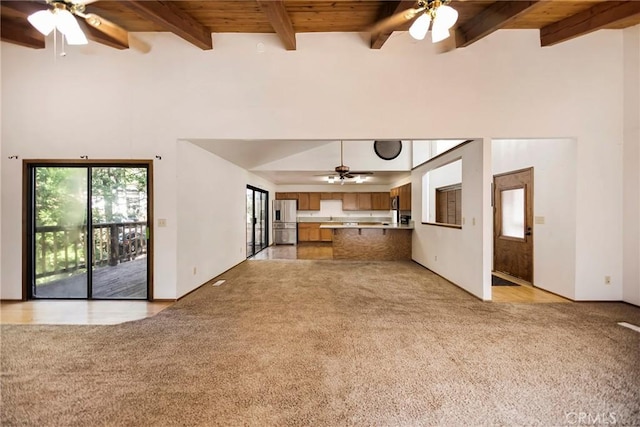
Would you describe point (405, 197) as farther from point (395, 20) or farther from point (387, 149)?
point (395, 20)

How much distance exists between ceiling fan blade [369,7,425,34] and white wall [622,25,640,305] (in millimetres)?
3060

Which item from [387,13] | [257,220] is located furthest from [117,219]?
[257,220]

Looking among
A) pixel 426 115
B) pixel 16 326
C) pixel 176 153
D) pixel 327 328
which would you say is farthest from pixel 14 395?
pixel 426 115

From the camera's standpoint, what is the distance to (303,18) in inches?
138

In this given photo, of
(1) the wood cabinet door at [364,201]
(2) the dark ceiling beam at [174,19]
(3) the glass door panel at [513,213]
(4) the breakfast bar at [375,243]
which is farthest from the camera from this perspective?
(1) the wood cabinet door at [364,201]

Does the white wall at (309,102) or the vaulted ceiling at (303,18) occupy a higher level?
the vaulted ceiling at (303,18)

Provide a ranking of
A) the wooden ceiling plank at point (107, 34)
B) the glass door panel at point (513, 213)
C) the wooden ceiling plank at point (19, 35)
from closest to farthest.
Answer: the wooden ceiling plank at point (107, 34) → the wooden ceiling plank at point (19, 35) → the glass door panel at point (513, 213)

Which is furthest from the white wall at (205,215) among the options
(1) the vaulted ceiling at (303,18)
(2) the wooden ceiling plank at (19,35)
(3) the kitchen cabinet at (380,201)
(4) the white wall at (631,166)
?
(4) the white wall at (631,166)

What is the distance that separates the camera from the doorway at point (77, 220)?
391 cm

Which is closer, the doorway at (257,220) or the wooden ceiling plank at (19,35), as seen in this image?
the wooden ceiling plank at (19,35)

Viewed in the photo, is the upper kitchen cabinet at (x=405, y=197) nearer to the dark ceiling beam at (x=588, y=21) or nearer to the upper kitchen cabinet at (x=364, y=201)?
the upper kitchen cabinet at (x=364, y=201)

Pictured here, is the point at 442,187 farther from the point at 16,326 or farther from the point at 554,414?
the point at 16,326

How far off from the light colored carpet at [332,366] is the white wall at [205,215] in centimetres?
79

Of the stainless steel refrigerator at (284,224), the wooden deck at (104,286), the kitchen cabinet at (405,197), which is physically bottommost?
the wooden deck at (104,286)
